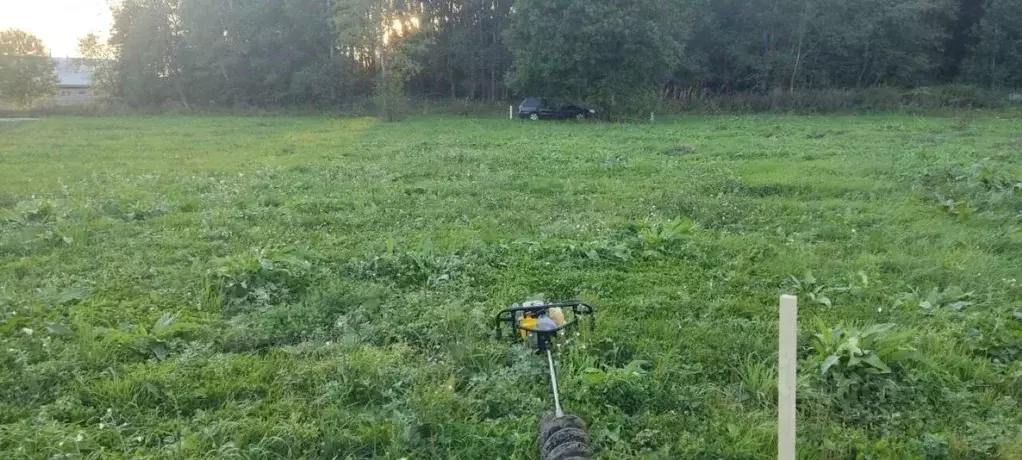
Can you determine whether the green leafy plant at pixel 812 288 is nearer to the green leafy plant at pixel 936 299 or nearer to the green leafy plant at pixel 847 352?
the green leafy plant at pixel 936 299

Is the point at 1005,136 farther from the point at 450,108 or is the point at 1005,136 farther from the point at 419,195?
the point at 450,108

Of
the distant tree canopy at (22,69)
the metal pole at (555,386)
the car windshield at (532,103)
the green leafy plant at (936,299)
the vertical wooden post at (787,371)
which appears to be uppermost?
the distant tree canopy at (22,69)

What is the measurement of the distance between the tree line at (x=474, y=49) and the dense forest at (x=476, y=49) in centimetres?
7

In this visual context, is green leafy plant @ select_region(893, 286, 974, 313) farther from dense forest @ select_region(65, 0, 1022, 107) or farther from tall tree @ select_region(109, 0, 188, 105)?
tall tree @ select_region(109, 0, 188, 105)

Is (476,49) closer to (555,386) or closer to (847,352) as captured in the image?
(847,352)

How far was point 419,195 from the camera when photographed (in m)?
9.84

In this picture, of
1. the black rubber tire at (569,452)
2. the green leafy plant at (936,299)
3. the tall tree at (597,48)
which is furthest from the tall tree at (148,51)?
the black rubber tire at (569,452)

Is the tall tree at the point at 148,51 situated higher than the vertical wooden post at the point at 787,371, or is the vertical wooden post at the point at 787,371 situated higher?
the tall tree at the point at 148,51

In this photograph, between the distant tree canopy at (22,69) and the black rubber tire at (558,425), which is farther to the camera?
the distant tree canopy at (22,69)

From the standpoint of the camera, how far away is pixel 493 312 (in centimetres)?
521

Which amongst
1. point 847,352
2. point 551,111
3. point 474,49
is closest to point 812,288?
point 847,352

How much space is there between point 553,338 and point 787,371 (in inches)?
88.3

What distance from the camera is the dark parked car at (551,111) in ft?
90.4

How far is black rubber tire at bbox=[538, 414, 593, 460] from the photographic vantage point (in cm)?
319
